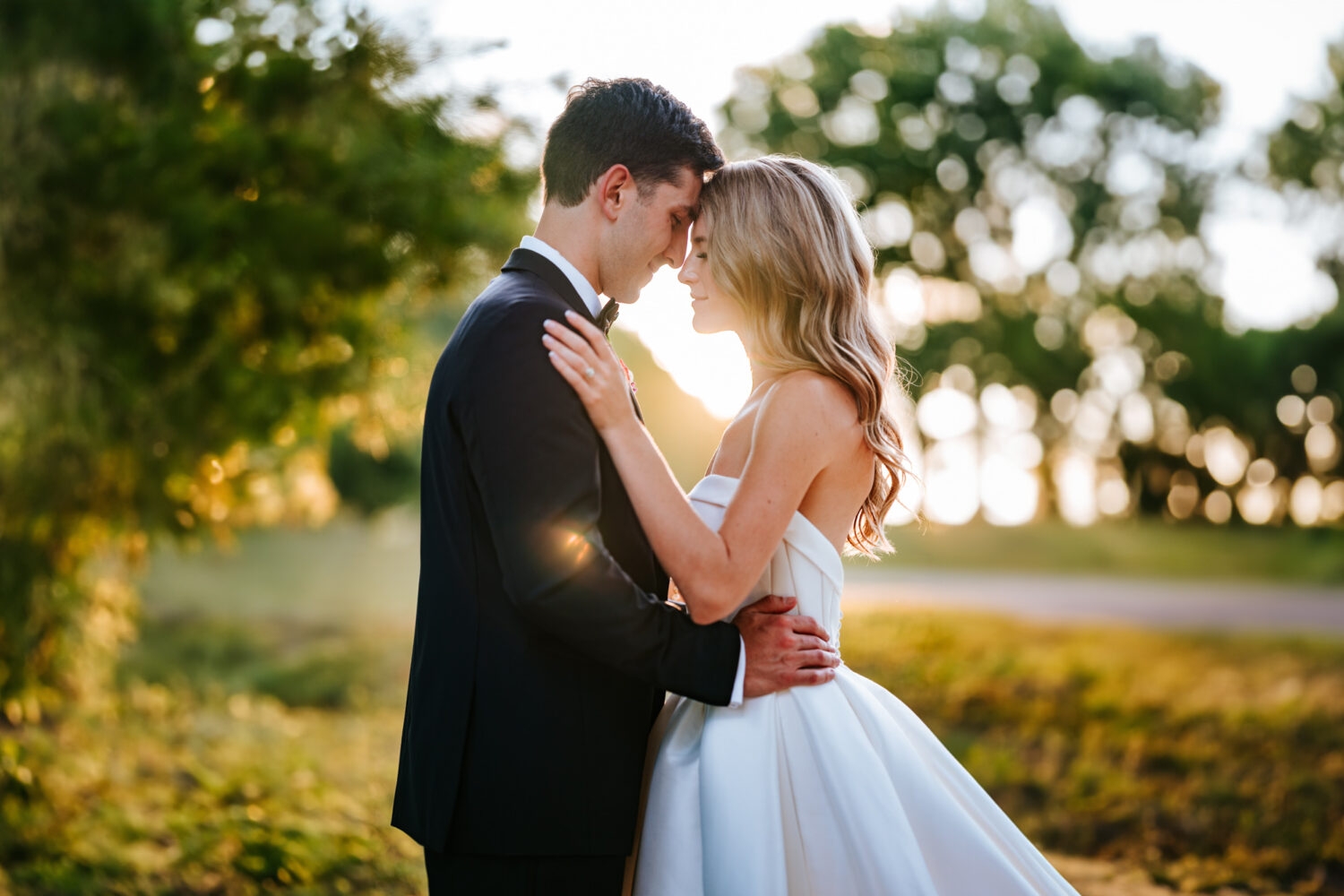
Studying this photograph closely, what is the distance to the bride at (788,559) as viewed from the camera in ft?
7.25

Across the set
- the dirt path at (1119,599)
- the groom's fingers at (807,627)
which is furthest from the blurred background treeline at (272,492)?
the dirt path at (1119,599)

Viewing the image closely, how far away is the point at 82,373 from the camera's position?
16.6 ft

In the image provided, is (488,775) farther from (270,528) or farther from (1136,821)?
(270,528)

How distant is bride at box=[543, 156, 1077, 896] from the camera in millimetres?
2211

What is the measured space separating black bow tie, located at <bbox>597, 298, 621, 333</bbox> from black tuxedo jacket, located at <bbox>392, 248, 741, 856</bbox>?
22cm

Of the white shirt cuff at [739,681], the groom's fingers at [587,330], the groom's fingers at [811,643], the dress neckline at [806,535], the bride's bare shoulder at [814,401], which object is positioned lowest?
the white shirt cuff at [739,681]

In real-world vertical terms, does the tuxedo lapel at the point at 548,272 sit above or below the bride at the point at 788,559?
above

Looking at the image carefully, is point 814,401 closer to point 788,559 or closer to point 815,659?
point 788,559

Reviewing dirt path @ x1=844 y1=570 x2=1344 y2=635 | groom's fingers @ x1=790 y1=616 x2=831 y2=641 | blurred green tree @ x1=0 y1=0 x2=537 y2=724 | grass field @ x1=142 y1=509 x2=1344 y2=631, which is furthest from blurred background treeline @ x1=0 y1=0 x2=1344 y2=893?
grass field @ x1=142 y1=509 x2=1344 y2=631

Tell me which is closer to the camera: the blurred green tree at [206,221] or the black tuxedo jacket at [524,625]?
the black tuxedo jacket at [524,625]

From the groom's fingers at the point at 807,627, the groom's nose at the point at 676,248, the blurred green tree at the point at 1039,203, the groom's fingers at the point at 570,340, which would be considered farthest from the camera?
the blurred green tree at the point at 1039,203

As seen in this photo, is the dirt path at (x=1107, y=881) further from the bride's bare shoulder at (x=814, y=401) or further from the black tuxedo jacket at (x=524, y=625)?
the black tuxedo jacket at (x=524, y=625)

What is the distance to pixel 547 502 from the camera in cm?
198

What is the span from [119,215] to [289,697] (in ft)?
29.4
